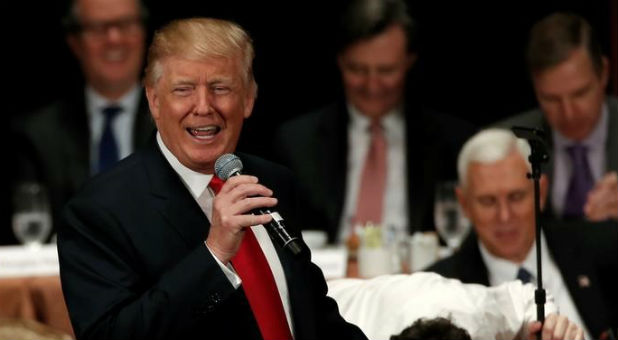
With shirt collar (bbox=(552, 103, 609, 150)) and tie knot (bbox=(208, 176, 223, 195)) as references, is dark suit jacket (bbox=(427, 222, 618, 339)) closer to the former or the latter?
shirt collar (bbox=(552, 103, 609, 150))

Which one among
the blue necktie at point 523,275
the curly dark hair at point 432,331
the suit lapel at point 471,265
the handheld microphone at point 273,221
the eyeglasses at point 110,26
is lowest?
the blue necktie at point 523,275

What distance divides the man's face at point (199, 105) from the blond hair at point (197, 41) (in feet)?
0.04

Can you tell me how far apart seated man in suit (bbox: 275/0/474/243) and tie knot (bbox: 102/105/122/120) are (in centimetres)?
74

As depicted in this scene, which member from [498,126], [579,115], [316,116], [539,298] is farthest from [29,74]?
[539,298]

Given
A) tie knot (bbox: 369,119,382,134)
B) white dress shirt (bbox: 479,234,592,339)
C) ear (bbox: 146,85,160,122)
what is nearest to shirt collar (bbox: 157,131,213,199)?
ear (bbox: 146,85,160,122)

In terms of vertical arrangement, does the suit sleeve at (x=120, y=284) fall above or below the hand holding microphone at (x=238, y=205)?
below

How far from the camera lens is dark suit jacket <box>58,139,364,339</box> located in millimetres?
2408

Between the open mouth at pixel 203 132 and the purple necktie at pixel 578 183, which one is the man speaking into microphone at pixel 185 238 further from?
the purple necktie at pixel 578 183

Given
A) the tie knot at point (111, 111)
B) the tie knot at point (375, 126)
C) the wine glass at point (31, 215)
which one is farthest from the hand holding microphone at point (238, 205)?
the tie knot at point (375, 126)

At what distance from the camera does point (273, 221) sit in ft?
7.50

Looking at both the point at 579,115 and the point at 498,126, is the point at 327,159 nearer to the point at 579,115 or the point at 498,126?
the point at 498,126

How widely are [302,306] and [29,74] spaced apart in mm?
3229

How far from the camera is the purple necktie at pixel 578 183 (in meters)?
5.50

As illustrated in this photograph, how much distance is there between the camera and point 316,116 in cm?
568
